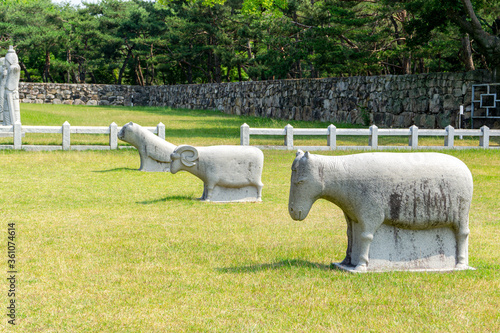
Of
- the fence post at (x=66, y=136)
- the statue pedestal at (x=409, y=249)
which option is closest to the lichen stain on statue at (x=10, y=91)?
the fence post at (x=66, y=136)

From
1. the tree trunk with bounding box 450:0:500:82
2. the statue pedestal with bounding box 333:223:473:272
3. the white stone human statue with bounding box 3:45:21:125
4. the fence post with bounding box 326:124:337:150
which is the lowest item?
the statue pedestal with bounding box 333:223:473:272

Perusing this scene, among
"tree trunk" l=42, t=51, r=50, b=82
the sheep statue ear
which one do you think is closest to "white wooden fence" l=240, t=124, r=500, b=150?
the sheep statue ear

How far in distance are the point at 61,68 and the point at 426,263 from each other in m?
57.2

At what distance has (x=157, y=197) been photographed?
11445mm

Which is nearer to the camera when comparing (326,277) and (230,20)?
(326,277)

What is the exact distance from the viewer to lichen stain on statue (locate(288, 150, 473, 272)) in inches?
238

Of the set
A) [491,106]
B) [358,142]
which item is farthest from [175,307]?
[491,106]

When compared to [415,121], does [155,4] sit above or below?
above

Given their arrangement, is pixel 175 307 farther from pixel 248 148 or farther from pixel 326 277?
pixel 248 148

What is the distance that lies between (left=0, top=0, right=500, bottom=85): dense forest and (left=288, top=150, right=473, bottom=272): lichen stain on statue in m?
17.1

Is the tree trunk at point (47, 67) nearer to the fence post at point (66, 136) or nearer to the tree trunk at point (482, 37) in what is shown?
the fence post at point (66, 136)

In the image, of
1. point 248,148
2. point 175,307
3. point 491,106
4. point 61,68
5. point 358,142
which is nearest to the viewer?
point 175,307

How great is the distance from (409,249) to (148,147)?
31.1ft

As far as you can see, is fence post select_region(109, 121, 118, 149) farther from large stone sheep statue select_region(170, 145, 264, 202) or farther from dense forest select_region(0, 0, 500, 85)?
dense forest select_region(0, 0, 500, 85)
